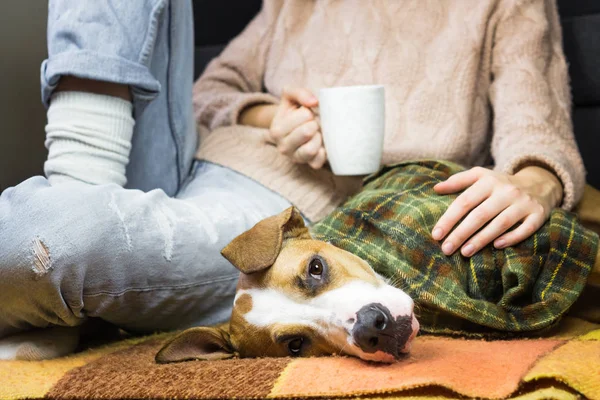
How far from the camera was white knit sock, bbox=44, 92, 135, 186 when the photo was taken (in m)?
1.36

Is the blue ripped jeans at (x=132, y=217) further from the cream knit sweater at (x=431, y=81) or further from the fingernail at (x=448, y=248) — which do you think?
the fingernail at (x=448, y=248)

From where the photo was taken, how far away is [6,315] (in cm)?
126

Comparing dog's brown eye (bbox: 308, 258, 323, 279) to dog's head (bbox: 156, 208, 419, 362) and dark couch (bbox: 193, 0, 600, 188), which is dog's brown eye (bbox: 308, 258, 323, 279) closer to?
dog's head (bbox: 156, 208, 419, 362)

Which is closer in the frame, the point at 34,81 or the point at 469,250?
the point at 469,250

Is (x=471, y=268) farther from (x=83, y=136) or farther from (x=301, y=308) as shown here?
(x=83, y=136)

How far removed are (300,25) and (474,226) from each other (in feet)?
3.17

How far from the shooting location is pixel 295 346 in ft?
3.97

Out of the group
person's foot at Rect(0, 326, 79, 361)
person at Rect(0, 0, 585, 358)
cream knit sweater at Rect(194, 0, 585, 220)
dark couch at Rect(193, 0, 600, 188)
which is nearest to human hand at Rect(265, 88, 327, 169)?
person at Rect(0, 0, 585, 358)

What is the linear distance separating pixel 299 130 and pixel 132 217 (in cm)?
51

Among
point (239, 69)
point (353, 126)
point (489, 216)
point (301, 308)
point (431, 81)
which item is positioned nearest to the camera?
point (301, 308)

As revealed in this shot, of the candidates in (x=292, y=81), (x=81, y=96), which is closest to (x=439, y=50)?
(x=292, y=81)

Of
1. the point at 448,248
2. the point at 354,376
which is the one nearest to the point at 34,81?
the point at 448,248

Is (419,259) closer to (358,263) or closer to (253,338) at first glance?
(358,263)

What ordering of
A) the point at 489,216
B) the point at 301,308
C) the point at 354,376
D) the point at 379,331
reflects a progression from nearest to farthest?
1. the point at 354,376
2. the point at 379,331
3. the point at 301,308
4. the point at 489,216
